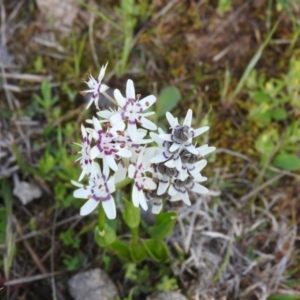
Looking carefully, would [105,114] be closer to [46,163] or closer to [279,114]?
[46,163]

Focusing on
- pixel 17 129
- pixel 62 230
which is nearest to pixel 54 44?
pixel 17 129

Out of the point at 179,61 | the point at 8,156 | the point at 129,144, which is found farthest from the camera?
the point at 179,61

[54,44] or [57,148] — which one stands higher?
[54,44]

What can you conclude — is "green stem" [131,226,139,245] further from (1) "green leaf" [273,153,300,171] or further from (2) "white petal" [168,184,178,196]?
(1) "green leaf" [273,153,300,171]

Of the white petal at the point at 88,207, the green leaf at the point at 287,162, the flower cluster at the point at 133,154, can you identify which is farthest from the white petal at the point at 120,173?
the green leaf at the point at 287,162

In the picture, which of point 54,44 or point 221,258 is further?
point 54,44

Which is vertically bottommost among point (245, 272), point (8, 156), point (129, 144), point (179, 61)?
point (245, 272)

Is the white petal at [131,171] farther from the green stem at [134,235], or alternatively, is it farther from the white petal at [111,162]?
the green stem at [134,235]

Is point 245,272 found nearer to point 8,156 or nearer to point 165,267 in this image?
point 165,267

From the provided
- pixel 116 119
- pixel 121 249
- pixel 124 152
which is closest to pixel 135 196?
pixel 124 152
